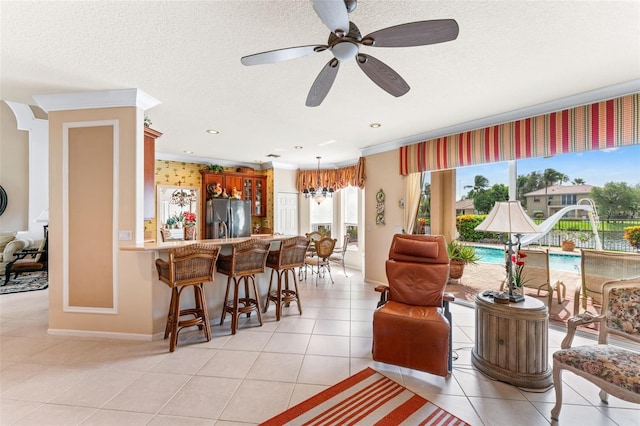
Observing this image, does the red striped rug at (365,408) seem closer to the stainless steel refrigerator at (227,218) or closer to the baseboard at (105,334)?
the baseboard at (105,334)

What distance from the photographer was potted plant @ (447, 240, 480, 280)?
516 cm

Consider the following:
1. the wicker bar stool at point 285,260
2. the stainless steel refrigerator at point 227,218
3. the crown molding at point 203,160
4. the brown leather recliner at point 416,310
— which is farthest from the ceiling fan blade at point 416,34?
the crown molding at point 203,160

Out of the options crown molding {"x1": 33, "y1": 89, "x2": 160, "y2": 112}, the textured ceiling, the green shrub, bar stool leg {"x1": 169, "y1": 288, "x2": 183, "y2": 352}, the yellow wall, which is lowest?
bar stool leg {"x1": 169, "y1": 288, "x2": 183, "y2": 352}

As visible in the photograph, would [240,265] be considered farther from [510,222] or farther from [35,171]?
[35,171]

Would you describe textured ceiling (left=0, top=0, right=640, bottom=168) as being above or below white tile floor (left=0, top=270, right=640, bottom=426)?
above

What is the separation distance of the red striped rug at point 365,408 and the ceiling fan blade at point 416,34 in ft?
7.88

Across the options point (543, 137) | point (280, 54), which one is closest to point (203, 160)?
point (280, 54)

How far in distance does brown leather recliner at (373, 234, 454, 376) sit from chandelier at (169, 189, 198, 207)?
5192 millimetres

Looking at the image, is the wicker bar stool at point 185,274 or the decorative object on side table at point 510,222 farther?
the wicker bar stool at point 185,274

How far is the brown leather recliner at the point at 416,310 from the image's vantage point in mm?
2266

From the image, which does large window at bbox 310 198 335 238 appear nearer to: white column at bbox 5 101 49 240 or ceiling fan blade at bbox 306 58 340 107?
ceiling fan blade at bbox 306 58 340 107

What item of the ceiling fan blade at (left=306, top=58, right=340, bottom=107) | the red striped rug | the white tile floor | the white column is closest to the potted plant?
the white tile floor

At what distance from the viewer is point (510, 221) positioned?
235 cm

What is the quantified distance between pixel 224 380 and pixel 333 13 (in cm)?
274
